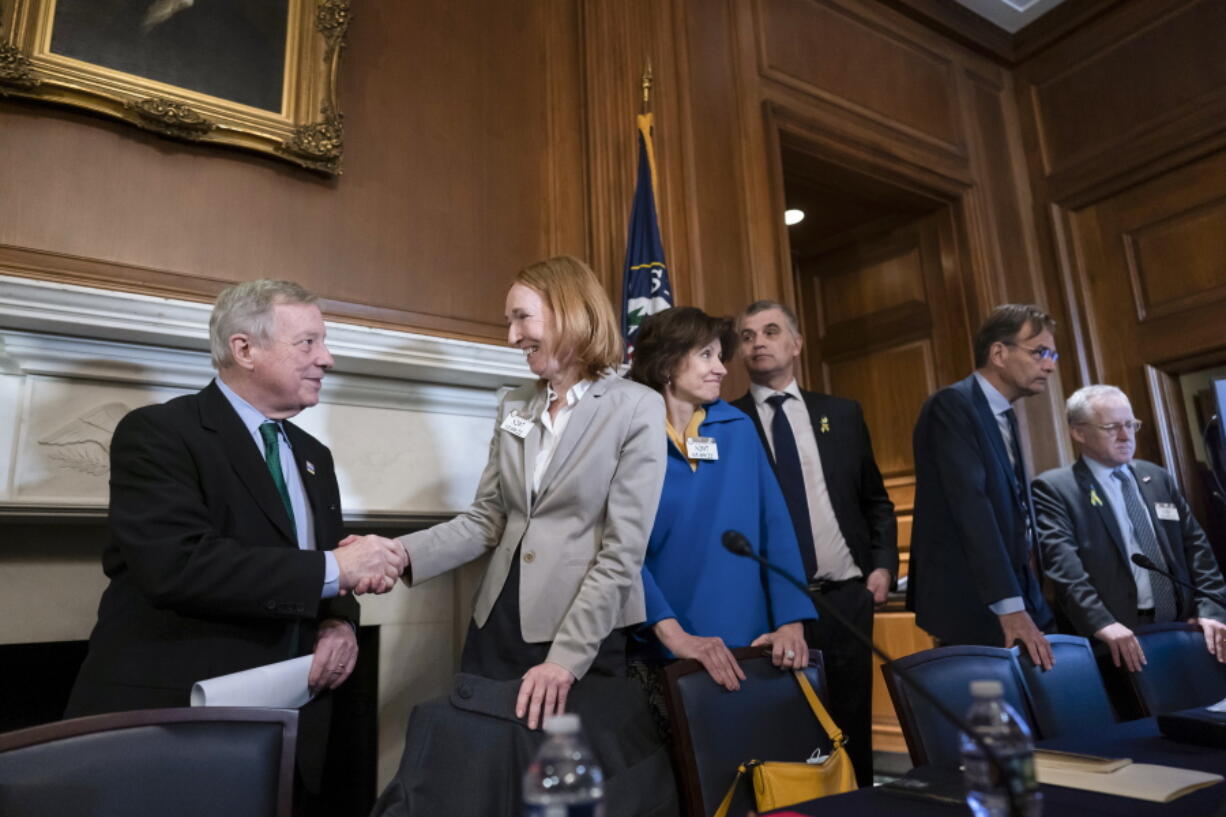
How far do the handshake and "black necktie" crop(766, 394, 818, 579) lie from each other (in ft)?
3.48

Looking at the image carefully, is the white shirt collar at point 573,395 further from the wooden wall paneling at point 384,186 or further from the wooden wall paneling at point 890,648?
the wooden wall paneling at point 890,648

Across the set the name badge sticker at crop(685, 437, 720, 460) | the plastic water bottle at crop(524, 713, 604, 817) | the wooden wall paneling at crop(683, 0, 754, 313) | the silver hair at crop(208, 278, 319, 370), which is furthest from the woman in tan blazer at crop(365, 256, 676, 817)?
the wooden wall paneling at crop(683, 0, 754, 313)

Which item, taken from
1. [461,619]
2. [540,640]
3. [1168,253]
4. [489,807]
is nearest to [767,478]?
[540,640]

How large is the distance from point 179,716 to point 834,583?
1.78 m

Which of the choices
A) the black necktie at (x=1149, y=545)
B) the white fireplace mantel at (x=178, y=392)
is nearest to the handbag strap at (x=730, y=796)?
the white fireplace mantel at (x=178, y=392)

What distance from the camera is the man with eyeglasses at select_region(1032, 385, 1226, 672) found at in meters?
2.91

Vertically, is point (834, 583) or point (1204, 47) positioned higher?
point (1204, 47)

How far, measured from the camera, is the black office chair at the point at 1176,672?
2.12m

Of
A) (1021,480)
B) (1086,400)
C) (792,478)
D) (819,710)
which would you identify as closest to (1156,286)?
(1086,400)

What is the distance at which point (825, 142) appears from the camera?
419 cm

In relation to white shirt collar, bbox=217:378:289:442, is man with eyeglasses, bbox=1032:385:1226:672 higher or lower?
lower

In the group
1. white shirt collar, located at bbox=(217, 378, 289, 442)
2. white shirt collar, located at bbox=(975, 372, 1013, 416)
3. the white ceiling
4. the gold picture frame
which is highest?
the white ceiling

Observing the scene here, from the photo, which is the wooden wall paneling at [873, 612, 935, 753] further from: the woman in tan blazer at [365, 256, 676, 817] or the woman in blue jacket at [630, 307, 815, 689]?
the woman in tan blazer at [365, 256, 676, 817]

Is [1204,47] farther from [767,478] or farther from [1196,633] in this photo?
[767,478]
